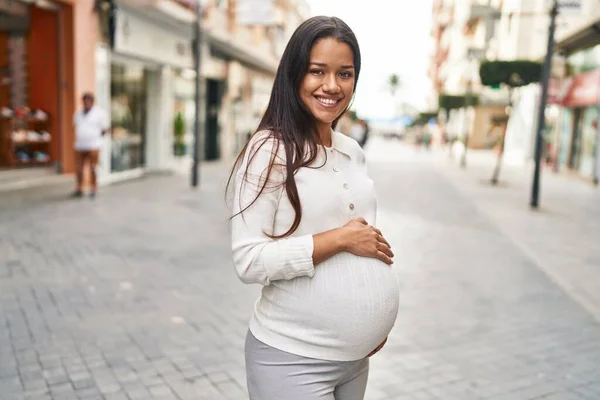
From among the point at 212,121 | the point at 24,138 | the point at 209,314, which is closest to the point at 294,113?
the point at 209,314

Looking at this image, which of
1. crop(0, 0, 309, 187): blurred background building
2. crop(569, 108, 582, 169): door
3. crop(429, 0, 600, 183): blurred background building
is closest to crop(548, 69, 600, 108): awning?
crop(429, 0, 600, 183): blurred background building

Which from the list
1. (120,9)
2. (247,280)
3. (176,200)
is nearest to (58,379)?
(247,280)

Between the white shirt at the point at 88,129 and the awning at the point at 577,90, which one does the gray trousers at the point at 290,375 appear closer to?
the white shirt at the point at 88,129

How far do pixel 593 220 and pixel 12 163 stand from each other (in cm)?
1143

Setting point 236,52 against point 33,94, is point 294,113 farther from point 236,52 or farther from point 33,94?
point 236,52

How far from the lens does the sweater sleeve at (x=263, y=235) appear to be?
5.19ft

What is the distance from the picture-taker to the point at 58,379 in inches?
144

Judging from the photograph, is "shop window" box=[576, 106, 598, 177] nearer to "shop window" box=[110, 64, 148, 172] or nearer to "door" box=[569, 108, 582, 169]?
"door" box=[569, 108, 582, 169]

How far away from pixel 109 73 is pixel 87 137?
13.0ft

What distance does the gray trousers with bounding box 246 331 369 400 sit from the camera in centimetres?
162

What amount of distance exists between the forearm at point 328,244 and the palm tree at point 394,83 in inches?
5852

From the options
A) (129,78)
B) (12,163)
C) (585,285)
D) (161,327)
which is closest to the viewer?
(161,327)

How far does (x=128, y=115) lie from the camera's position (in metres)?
16.5

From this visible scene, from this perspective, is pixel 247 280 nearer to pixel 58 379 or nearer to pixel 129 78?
pixel 58 379
